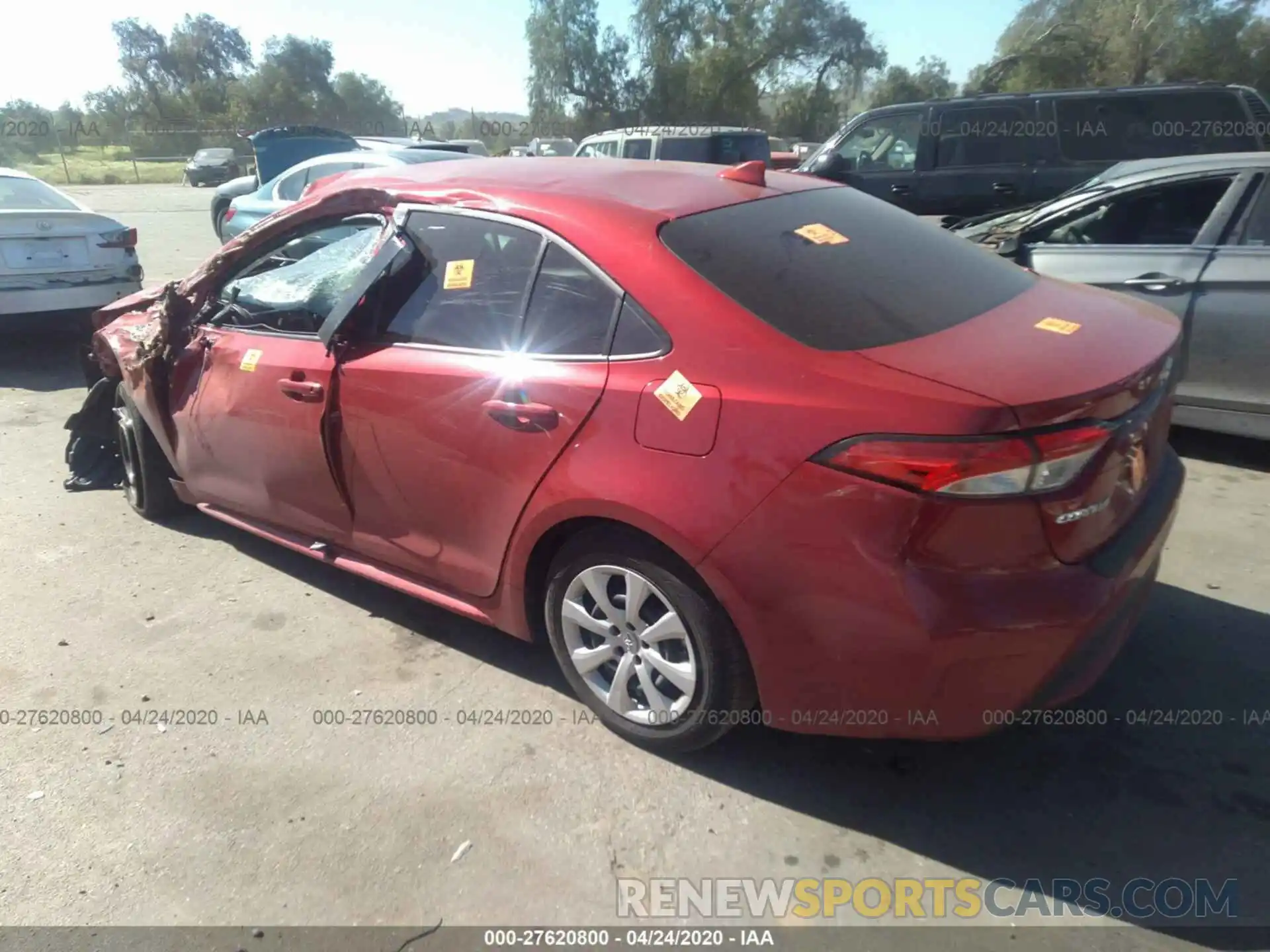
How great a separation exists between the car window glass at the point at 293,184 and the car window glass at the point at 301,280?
6.46 metres

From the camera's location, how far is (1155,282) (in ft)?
15.7

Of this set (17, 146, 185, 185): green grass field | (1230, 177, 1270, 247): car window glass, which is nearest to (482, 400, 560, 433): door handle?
(1230, 177, 1270, 247): car window glass

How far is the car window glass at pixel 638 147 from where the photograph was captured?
48.7 feet

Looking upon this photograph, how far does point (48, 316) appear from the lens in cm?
762

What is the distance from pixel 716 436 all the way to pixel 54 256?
7.28 meters

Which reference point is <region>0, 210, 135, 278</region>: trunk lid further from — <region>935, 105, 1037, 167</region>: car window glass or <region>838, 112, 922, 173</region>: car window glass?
<region>935, 105, 1037, 167</region>: car window glass

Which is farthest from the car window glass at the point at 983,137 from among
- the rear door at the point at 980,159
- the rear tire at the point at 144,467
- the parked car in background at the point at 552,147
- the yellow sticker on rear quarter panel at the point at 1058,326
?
the parked car in background at the point at 552,147

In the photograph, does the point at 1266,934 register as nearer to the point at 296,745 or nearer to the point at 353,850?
the point at 353,850

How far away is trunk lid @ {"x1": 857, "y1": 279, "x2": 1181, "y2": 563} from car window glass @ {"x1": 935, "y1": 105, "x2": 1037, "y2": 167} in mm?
7359

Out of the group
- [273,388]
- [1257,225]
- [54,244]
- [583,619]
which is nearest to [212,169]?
[54,244]

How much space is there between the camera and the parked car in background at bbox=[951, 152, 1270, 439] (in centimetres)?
452

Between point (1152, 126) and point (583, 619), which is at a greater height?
point (1152, 126)

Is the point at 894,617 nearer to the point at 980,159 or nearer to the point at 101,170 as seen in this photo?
the point at 980,159

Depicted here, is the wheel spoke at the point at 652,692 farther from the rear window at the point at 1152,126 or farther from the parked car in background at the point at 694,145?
the parked car in background at the point at 694,145
